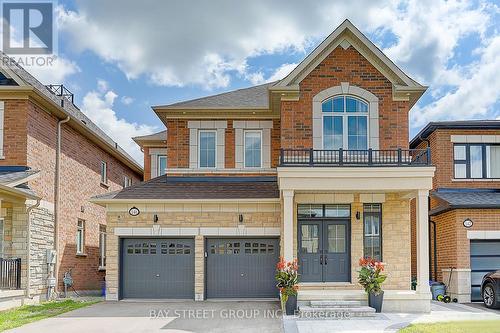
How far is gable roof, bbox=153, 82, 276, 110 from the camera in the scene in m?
19.3

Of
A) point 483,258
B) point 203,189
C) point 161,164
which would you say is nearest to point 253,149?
point 203,189

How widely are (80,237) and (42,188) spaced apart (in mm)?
4311

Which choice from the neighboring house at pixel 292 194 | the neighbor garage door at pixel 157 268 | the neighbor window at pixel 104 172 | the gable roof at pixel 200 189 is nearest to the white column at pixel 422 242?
the neighboring house at pixel 292 194

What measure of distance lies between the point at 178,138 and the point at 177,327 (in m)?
8.29

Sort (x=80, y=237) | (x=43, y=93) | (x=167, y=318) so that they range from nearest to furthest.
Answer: (x=167, y=318)
(x=43, y=93)
(x=80, y=237)

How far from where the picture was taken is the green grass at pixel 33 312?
1302 cm

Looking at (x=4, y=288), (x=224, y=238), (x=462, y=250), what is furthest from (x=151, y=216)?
(x=462, y=250)

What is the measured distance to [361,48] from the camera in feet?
56.2

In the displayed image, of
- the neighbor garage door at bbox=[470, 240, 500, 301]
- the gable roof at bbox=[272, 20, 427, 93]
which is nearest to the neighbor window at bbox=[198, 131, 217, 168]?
the gable roof at bbox=[272, 20, 427, 93]

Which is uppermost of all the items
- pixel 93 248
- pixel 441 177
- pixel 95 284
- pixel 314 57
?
pixel 314 57

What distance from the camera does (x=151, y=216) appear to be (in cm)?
1800

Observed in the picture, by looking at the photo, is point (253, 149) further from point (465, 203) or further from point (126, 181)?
point (126, 181)

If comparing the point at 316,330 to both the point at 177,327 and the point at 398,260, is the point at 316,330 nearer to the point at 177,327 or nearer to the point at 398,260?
the point at 177,327

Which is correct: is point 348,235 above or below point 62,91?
below
